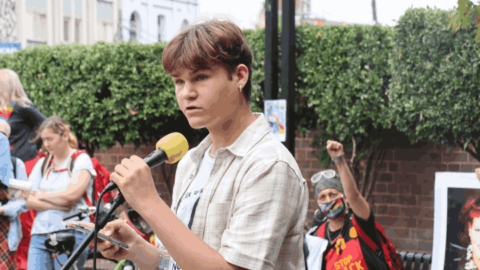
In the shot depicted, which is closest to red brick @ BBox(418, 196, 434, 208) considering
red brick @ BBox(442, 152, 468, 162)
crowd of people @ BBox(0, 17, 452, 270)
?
red brick @ BBox(442, 152, 468, 162)

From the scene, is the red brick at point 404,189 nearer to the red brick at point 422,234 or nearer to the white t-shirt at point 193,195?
the red brick at point 422,234

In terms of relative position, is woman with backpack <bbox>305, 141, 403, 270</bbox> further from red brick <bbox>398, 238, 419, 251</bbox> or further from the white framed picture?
red brick <bbox>398, 238, 419, 251</bbox>

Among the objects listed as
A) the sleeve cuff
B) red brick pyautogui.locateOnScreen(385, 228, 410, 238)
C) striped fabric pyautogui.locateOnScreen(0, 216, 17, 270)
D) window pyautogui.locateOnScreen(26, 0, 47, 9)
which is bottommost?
red brick pyautogui.locateOnScreen(385, 228, 410, 238)

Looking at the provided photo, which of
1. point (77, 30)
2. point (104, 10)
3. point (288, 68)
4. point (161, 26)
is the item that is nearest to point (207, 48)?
point (288, 68)

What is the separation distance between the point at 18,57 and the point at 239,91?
313 inches

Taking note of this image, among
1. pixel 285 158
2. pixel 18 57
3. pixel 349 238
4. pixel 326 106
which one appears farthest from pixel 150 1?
pixel 285 158

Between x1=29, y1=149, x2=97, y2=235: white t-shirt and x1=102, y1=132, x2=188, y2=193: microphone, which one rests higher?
x1=102, y1=132, x2=188, y2=193: microphone

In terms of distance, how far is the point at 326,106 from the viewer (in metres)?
6.58

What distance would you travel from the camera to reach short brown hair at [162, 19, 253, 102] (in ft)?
4.78

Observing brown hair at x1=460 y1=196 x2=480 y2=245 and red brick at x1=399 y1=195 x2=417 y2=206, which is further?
red brick at x1=399 y1=195 x2=417 y2=206

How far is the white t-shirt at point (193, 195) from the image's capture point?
1563 millimetres

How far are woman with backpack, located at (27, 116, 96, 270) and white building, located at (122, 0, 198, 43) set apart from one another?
2134 cm

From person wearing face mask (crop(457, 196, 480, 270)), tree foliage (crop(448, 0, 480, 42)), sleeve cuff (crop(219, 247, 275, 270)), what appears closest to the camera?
sleeve cuff (crop(219, 247, 275, 270))

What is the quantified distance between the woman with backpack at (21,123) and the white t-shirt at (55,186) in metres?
0.53
